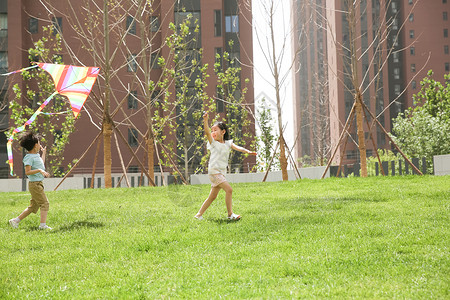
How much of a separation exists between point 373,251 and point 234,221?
122 inches

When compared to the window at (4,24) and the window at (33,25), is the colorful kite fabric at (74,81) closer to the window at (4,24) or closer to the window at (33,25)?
the window at (33,25)

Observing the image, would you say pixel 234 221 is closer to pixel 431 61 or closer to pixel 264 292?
pixel 264 292

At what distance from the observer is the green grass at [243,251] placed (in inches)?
196

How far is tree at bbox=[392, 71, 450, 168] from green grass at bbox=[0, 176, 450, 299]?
22.4m

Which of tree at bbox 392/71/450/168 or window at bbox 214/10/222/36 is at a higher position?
window at bbox 214/10/222/36

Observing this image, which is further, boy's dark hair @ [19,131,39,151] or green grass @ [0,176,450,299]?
boy's dark hair @ [19,131,39,151]

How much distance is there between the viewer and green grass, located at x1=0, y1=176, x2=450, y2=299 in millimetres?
4984

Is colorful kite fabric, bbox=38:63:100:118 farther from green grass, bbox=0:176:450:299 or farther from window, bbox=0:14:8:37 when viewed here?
window, bbox=0:14:8:37

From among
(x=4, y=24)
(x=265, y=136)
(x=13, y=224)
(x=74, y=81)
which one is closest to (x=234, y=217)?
(x=13, y=224)

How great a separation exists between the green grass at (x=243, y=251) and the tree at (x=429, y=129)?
22.4m

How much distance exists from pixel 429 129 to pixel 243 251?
28.7 metres

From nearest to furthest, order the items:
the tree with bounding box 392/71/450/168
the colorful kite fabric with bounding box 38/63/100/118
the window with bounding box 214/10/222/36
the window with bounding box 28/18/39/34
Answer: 1. the colorful kite fabric with bounding box 38/63/100/118
2. the tree with bounding box 392/71/450/168
3. the window with bounding box 28/18/39/34
4. the window with bounding box 214/10/222/36

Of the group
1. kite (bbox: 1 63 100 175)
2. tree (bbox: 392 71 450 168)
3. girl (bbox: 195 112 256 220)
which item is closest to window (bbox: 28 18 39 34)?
tree (bbox: 392 71 450 168)

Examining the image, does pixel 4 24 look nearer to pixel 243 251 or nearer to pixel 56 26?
pixel 56 26
